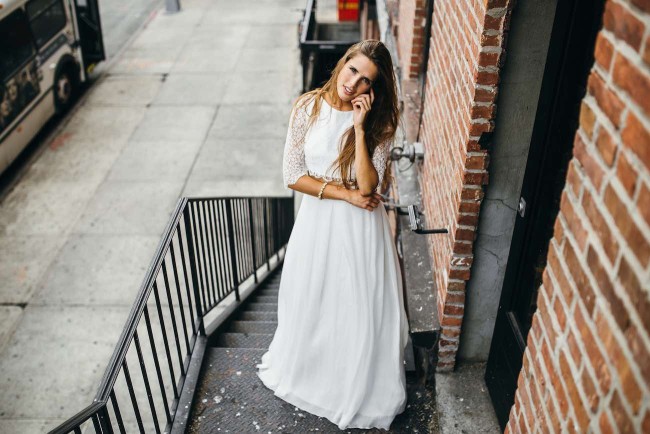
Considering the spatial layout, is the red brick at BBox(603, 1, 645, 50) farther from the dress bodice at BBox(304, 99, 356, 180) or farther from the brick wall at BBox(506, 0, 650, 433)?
the dress bodice at BBox(304, 99, 356, 180)

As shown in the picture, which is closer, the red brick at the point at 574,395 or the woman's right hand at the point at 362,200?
the red brick at the point at 574,395

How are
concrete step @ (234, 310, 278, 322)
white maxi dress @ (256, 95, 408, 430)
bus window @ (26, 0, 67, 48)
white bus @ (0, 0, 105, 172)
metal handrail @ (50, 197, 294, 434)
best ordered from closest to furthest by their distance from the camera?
metal handrail @ (50, 197, 294, 434) → white maxi dress @ (256, 95, 408, 430) → concrete step @ (234, 310, 278, 322) → white bus @ (0, 0, 105, 172) → bus window @ (26, 0, 67, 48)

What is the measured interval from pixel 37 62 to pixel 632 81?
10.0 meters

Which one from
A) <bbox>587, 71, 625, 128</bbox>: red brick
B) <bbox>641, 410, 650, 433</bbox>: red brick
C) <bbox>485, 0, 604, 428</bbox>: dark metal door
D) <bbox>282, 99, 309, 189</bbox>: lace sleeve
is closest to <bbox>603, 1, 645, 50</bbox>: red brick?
<bbox>587, 71, 625, 128</bbox>: red brick

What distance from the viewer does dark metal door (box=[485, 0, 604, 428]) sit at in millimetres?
2322

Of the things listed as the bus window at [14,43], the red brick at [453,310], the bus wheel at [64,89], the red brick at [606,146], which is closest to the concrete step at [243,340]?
the red brick at [453,310]

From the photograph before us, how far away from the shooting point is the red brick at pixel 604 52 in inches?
52.5

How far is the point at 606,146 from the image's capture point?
1351 mm

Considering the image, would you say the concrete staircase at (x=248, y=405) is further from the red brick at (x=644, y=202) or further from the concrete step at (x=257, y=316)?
the red brick at (x=644, y=202)

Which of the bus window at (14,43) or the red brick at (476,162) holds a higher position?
the red brick at (476,162)

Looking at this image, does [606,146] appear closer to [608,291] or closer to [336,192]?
[608,291]

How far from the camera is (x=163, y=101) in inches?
448

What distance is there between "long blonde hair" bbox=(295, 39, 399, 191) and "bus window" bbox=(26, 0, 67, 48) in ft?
26.6

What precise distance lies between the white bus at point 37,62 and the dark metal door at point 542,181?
7.87 meters
